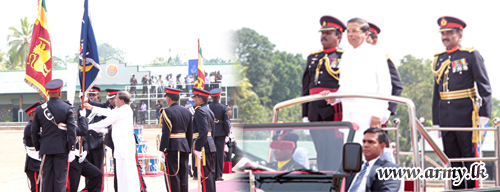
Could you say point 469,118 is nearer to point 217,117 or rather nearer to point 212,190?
point 212,190

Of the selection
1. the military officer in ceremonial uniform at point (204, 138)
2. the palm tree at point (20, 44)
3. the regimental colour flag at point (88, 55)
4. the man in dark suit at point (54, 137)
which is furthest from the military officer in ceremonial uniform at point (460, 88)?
the palm tree at point (20, 44)

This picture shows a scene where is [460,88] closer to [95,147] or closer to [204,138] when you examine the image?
[204,138]

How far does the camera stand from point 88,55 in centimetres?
715

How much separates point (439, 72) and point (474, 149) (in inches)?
30.9

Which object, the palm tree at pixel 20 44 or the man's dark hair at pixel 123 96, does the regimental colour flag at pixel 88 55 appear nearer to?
the man's dark hair at pixel 123 96

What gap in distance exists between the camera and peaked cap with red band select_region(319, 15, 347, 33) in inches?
164

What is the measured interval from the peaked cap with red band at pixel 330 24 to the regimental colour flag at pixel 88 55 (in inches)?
152

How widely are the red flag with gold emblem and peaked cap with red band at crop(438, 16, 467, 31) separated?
5056mm

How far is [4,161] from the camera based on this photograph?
17.1 meters

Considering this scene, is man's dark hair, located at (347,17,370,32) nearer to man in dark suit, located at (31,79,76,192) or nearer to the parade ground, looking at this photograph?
the parade ground

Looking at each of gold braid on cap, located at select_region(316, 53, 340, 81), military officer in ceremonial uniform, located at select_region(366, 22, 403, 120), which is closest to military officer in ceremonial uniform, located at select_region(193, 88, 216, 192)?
gold braid on cap, located at select_region(316, 53, 340, 81)

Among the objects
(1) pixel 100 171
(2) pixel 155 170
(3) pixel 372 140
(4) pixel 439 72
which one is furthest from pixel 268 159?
(2) pixel 155 170

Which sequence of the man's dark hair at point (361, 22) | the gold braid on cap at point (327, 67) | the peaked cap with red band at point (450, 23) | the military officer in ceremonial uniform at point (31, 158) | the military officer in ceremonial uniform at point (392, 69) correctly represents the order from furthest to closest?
the military officer in ceremonial uniform at point (31, 158) → the peaked cap with red band at point (450, 23) → the gold braid on cap at point (327, 67) → the military officer in ceremonial uniform at point (392, 69) → the man's dark hair at point (361, 22)

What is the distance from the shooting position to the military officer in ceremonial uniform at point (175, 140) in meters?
7.09
